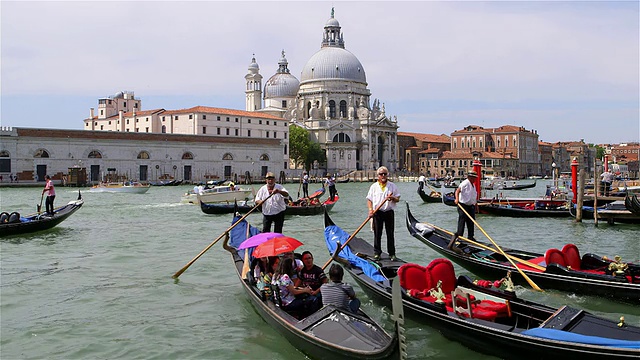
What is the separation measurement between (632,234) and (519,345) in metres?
9.05

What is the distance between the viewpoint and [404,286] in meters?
5.22

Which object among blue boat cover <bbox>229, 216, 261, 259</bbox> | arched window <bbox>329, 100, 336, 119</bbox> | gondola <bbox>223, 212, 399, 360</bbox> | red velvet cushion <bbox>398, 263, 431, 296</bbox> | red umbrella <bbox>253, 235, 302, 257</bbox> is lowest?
gondola <bbox>223, 212, 399, 360</bbox>

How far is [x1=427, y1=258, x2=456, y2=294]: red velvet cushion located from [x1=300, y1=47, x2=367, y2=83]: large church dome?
5792 cm

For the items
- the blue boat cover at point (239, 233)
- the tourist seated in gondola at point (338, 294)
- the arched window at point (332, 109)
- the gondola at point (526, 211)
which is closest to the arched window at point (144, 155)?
the arched window at point (332, 109)

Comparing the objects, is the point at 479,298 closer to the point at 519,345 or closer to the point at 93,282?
the point at 519,345

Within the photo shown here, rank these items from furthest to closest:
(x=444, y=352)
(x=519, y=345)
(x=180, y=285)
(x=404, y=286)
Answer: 1. (x=180, y=285)
2. (x=404, y=286)
3. (x=444, y=352)
4. (x=519, y=345)

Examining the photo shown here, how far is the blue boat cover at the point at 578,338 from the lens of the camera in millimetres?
3509

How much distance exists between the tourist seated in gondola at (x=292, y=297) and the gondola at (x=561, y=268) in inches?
98.4

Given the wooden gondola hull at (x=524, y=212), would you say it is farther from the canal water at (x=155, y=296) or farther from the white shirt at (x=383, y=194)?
the white shirt at (x=383, y=194)

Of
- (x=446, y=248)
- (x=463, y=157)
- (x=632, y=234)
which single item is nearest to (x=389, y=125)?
(x=463, y=157)

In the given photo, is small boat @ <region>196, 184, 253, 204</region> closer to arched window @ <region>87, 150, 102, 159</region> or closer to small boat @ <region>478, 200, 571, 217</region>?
small boat @ <region>478, 200, 571, 217</region>

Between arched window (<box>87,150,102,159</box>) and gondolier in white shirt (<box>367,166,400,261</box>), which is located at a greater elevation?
arched window (<box>87,150,102,159</box>)

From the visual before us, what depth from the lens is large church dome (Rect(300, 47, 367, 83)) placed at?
62.4 metres

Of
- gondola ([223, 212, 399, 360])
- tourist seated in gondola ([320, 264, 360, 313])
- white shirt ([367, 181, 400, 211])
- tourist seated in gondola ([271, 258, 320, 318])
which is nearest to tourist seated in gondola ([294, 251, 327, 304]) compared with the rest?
tourist seated in gondola ([271, 258, 320, 318])
